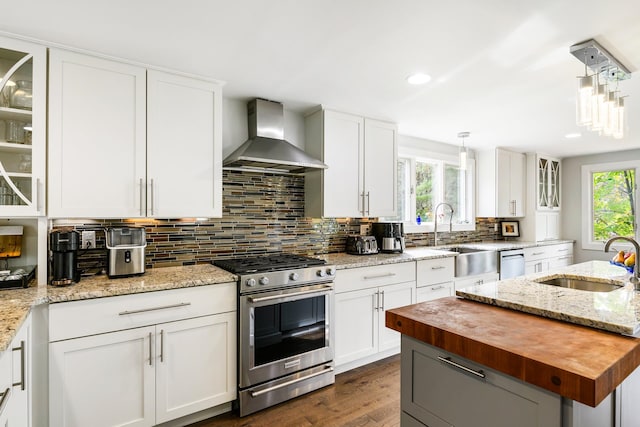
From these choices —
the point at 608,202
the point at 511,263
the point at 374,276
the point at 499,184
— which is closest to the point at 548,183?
the point at 608,202

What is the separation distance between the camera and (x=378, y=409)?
7.49ft

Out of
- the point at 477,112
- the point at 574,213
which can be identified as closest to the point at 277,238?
the point at 477,112

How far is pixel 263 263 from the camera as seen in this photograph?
8.22 ft

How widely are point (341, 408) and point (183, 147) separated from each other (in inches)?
82.3

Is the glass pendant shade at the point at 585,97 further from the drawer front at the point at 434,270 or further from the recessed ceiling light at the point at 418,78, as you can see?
the drawer front at the point at 434,270

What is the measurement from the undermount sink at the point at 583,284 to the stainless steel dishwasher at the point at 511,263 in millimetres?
1999

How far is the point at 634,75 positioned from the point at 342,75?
2.01 metres

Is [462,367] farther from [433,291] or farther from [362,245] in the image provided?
[433,291]

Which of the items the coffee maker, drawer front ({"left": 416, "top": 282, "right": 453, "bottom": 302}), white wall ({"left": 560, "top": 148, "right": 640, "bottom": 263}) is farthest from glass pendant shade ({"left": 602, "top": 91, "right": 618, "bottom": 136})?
white wall ({"left": 560, "top": 148, "right": 640, "bottom": 263})

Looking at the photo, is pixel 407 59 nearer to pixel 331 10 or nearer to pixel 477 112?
pixel 331 10

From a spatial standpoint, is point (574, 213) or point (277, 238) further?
point (574, 213)

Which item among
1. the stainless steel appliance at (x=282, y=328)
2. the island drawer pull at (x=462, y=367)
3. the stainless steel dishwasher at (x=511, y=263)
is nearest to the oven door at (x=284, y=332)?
the stainless steel appliance at (x=282, y=328)

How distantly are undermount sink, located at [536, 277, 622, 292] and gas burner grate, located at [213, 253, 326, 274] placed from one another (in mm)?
1526

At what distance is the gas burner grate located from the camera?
2.30 m
